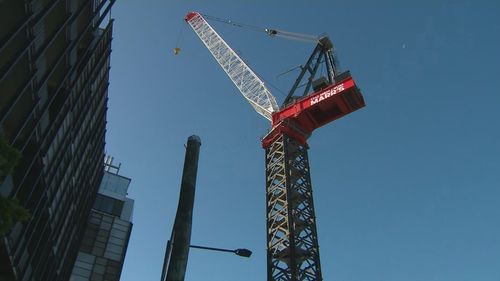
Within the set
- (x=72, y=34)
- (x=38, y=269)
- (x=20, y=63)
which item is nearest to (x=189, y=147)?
(x=20, y=63)

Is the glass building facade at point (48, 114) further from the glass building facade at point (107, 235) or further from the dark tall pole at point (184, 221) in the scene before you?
the glass building facade at point (107, 235)

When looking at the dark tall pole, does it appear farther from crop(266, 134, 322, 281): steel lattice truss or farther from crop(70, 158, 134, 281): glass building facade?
crop(70, 158, 134, 281): glass building facade

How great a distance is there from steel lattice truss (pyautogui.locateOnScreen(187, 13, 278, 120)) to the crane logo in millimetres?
7180

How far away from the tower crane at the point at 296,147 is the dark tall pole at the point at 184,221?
34293mm

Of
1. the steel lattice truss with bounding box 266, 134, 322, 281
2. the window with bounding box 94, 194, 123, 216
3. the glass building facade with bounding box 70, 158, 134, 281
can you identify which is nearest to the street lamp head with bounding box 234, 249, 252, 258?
the steel lattice truss with bounding box 266, 134, 322, 281

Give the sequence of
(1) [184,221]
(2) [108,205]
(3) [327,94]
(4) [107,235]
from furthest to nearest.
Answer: (2) [108,205] → (4) [107,235] → (3) [327,94] → (1) [184,221]

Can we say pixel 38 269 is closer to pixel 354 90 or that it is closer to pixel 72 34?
pixel 72 34

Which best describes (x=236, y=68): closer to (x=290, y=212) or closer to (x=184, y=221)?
(x=290, y=212)

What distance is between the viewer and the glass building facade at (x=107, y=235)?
71.5 meters

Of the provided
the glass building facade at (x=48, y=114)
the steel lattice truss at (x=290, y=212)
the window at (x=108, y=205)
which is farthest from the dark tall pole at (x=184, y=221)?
the window at (x=108, y=205)

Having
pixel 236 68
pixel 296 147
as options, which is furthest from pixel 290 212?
pixel 236 68

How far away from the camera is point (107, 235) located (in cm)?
7638

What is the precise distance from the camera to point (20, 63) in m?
27.1

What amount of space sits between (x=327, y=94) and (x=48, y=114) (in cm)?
3079
